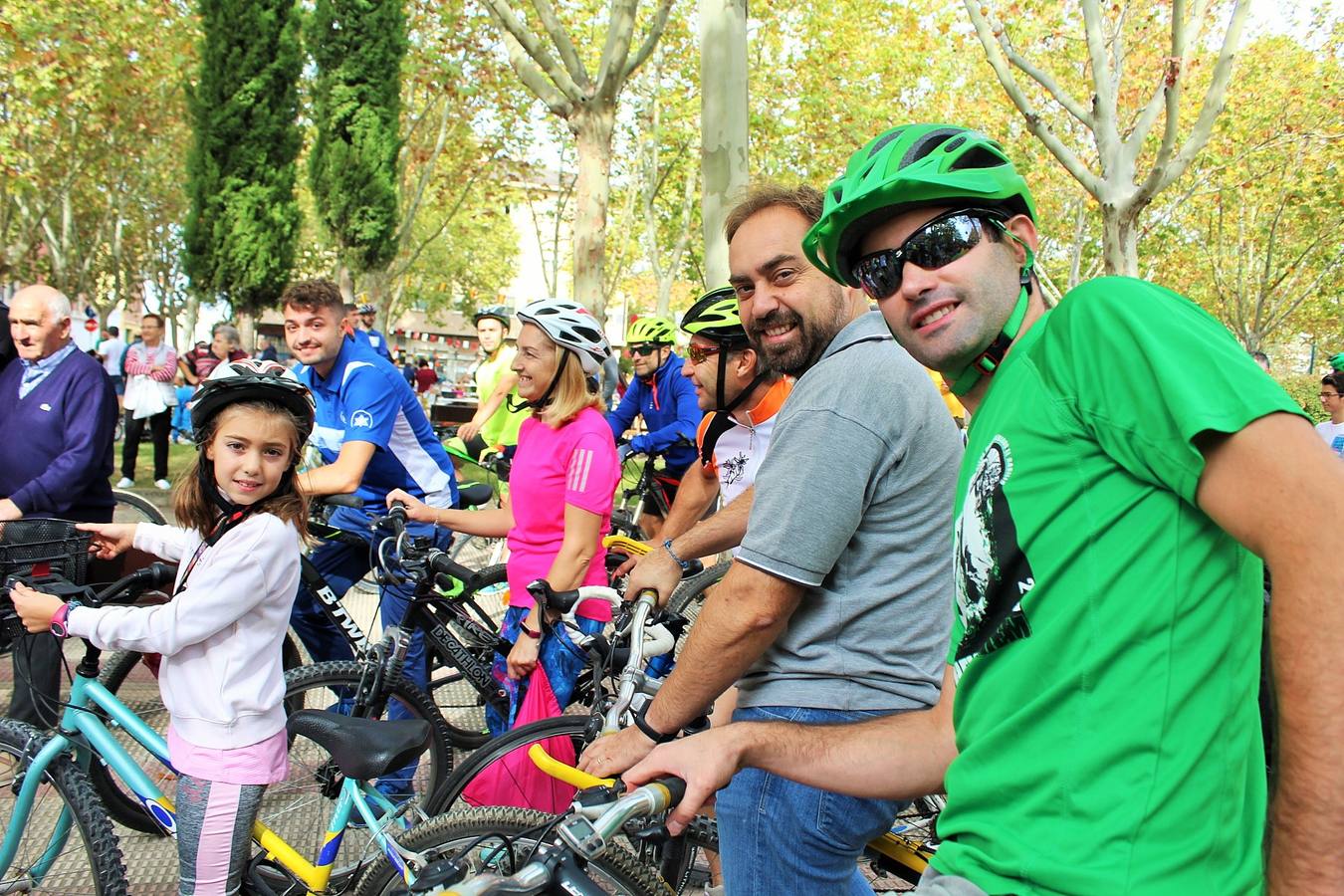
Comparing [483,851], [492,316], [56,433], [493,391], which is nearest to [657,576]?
[483,851]

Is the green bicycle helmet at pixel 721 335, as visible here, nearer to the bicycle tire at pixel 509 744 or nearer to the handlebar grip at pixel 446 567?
the handlebar grip at pixel 446 567

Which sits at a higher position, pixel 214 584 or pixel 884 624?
pixel 884 624

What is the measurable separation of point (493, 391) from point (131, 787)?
6.03 meters

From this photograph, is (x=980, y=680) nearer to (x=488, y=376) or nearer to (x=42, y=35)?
(x=488, y=376)

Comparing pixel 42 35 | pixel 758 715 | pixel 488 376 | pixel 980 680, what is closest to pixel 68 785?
pixel 758 715

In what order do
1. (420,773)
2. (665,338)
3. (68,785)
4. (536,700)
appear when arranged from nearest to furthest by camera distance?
(68,785) → (536,700) → (420,773) → (665,338)

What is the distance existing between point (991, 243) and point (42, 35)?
19.7 meters

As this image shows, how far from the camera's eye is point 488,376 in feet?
30.8

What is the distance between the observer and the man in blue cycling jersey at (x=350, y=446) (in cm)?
424

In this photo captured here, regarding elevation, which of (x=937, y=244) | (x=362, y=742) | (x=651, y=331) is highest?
(x=937, y=244)

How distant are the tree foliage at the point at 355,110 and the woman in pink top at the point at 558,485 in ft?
68.1

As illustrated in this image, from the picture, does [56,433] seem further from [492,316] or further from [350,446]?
[492,316]

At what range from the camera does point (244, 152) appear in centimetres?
2142

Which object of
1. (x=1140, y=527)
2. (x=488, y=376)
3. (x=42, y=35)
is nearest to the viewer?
(x=1140, y=527)
